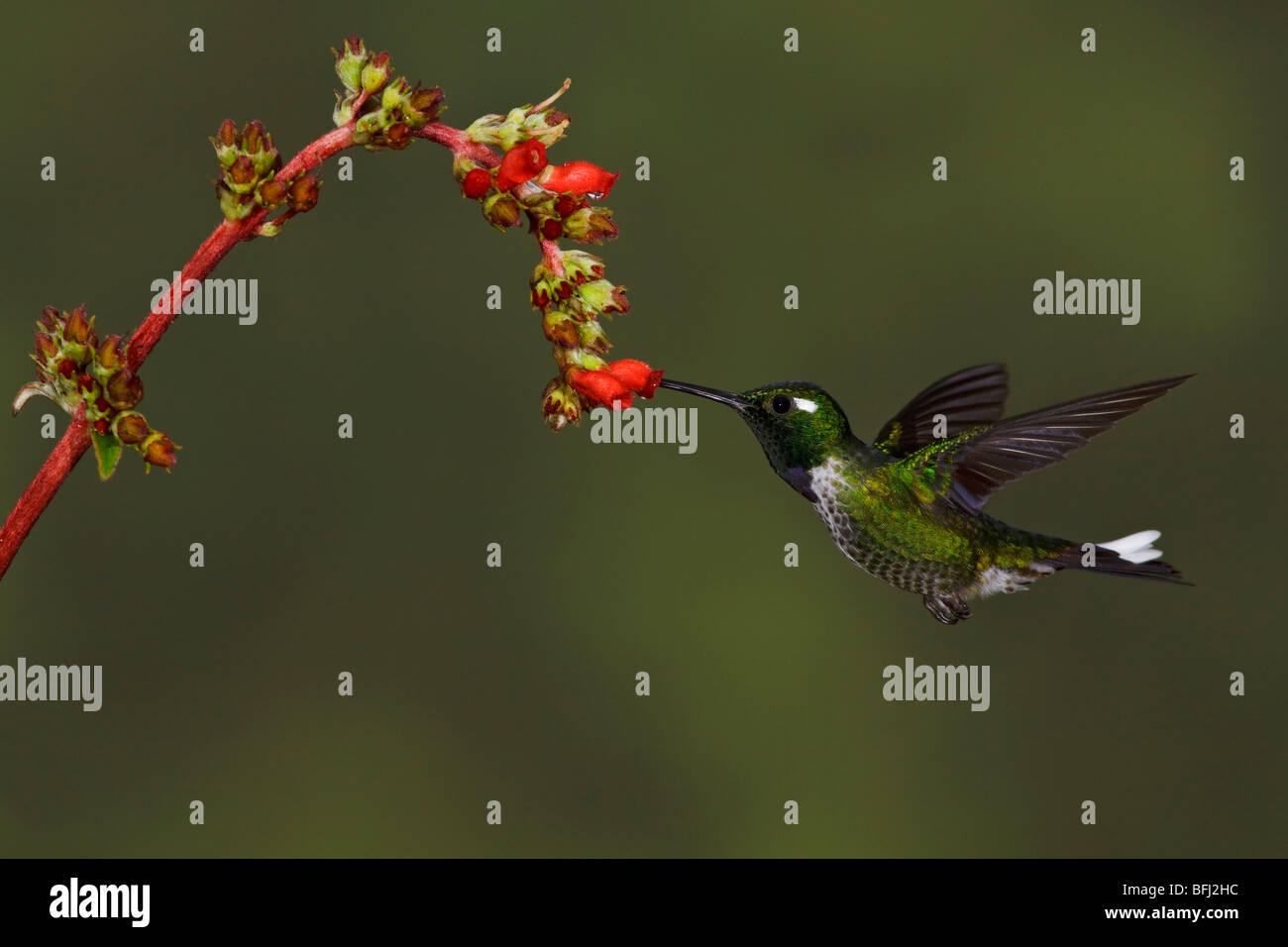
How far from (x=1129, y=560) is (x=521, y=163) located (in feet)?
3.99

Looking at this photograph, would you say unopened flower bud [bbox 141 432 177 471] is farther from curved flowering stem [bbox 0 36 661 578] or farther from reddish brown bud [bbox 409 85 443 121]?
reddish brown bud [bbox 409 85 443 121]

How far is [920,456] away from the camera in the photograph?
7.59ft

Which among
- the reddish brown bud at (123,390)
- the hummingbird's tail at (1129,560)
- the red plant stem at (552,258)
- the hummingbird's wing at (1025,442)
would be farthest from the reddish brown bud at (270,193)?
the hummingbird's tail at (1129,560)

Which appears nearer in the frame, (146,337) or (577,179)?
(146,337)

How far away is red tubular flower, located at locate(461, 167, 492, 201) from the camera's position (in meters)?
1.61

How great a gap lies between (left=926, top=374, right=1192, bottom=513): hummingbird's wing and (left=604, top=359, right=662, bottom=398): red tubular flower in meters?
0.70

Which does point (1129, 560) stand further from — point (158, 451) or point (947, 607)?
point (158, 451)

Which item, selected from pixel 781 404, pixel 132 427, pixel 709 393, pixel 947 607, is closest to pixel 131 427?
pixel 132 427

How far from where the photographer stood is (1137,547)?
219cm

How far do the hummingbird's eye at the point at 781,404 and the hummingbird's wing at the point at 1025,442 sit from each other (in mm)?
358

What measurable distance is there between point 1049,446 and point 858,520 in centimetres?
32

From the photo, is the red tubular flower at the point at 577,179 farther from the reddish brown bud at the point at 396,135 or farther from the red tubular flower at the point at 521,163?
the reddish brown bud at the point at 396,135

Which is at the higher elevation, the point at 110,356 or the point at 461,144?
the point at 461,144

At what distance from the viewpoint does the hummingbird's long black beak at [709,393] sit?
1.70 m
